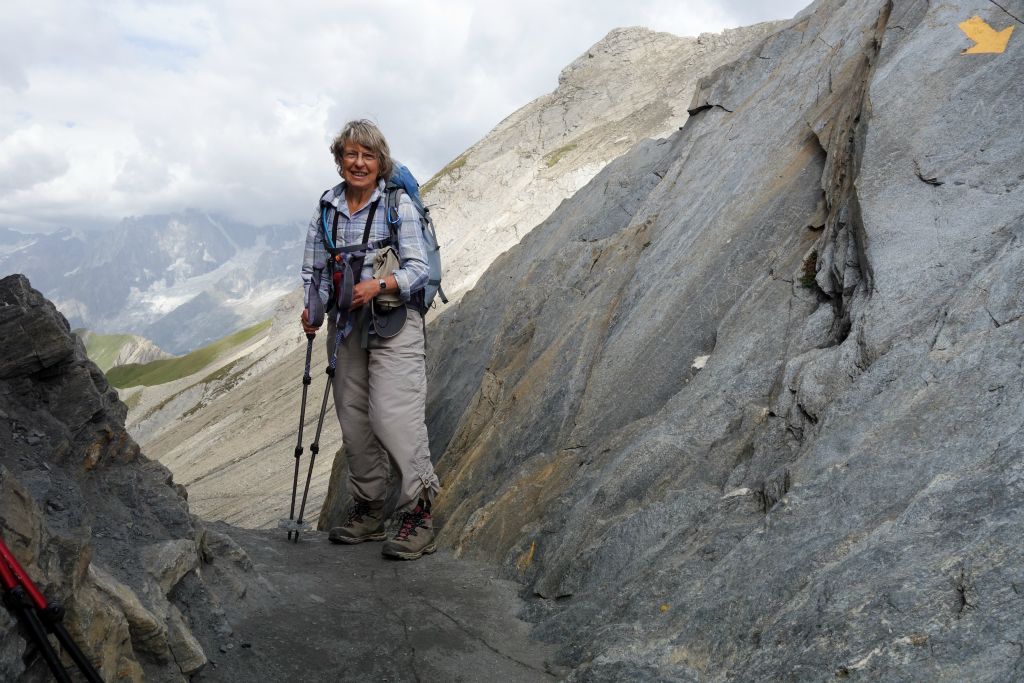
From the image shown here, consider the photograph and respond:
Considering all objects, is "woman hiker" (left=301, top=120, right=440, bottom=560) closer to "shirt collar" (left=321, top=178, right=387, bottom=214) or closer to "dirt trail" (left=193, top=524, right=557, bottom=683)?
"shirt collar" (left=321, top=178, right=387, bottom=214)

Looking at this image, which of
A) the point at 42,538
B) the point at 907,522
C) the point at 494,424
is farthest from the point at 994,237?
the point at 42,538

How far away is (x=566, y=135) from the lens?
175ft

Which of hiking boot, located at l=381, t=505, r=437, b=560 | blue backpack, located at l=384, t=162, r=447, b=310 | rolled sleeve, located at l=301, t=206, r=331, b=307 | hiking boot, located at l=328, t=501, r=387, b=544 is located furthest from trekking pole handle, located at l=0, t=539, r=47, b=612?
hiking boot, located at l=328, t=501, r=387, b=544

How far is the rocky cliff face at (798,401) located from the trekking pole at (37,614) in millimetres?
3305

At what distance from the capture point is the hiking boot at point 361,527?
400 inches

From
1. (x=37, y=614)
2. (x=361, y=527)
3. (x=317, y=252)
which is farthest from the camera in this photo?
(x=361, y=527)

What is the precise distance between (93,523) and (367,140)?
4.78 metres

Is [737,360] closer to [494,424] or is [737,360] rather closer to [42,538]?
[494,424]

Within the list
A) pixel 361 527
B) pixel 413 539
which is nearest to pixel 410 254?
pixel 413 539

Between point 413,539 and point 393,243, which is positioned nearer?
point 393,243

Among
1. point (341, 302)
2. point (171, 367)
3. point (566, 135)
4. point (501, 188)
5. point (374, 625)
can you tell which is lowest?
point (374, 625)

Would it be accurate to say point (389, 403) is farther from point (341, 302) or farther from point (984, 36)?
point (984, 36)

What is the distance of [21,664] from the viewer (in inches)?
175

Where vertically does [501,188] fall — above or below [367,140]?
above
